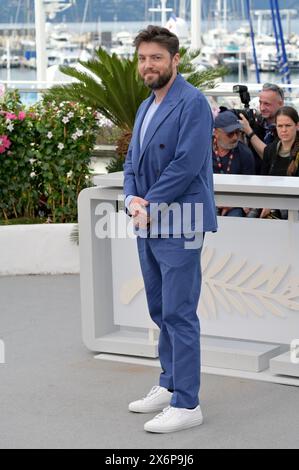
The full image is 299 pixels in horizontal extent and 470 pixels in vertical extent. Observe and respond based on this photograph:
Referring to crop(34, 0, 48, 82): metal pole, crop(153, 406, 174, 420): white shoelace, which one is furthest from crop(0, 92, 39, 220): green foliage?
crop(153, 406, 174, 420): white shoelace

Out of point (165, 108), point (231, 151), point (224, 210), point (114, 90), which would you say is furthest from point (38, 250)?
point (165, 108)

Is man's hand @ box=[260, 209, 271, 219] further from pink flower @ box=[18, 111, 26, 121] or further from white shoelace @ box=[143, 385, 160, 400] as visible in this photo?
pink flower @ box=[18, 111, 26, 121]

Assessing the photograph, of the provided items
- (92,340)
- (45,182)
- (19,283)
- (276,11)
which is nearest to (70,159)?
Answer: (45,182)

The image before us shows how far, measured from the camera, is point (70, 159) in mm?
10672

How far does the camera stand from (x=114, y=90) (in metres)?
10.7

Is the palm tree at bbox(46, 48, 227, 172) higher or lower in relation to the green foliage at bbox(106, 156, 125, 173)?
higher

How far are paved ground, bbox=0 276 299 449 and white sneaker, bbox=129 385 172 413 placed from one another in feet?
0.16

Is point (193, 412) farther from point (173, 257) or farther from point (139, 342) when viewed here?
point (139, 342)

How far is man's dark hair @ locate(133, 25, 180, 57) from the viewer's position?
5824mm

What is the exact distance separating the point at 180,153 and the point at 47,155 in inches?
196

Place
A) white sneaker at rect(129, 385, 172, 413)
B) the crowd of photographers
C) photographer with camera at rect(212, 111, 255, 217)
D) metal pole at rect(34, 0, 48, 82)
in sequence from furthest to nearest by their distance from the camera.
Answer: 1. metal pole at rect(34, 0, 48, 82)
2. photographer with camera at rect(212, 111, 255, 217)
3. the crowd of photographers
4. white sneaker at rect(129, 385, 172, 413)
